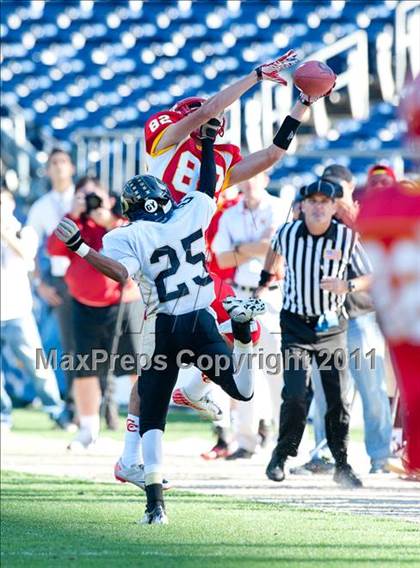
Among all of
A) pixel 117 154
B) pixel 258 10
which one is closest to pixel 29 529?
pixel 117 154

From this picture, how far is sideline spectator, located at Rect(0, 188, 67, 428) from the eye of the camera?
38.7ft

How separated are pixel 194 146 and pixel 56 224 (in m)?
4.81

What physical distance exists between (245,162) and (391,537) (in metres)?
2.49

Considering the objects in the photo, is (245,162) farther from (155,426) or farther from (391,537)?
(391,537)

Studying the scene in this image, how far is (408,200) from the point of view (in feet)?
15.1

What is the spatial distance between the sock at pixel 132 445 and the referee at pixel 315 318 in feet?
4.39

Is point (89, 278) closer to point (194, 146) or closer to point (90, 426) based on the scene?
point (90, 426)

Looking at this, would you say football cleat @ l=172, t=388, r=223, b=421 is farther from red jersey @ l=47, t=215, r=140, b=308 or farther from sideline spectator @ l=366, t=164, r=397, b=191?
red jersey @ l=47, t=215, r=140, b=308

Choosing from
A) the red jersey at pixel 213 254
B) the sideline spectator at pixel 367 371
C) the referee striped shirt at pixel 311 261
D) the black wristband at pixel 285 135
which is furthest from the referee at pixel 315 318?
the red jersey at pixel 213 254

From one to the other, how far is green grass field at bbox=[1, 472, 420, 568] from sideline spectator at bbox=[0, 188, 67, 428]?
12.9ft

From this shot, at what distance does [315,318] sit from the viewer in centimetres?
874

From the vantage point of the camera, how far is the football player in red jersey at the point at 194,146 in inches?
294

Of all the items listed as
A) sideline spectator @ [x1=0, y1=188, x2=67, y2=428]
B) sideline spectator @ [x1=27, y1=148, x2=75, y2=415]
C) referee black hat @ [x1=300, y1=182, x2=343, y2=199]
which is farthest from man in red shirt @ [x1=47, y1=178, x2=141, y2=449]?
referee black hat @ [x1=300, y1=182, x2=343, y2=199]

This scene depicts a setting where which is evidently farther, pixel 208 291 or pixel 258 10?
pixel 258 10
